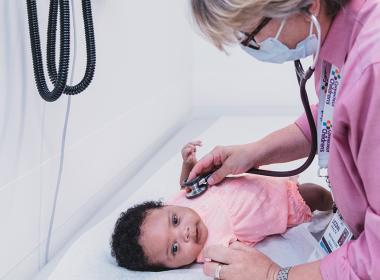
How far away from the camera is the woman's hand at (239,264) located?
3.87 feet

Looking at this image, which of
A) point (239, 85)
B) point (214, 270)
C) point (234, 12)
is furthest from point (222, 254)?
point (239, 85)

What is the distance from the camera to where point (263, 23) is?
3.31 ft

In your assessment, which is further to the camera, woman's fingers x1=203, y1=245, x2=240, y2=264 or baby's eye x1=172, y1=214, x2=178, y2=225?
baby's eye x1=172, y1=214, x2=178, y2=225

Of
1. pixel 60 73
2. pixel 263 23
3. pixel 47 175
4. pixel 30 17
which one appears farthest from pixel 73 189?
pixel 263 23

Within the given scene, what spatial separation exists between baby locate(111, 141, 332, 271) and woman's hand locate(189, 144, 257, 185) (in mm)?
34

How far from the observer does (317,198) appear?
1.72 m

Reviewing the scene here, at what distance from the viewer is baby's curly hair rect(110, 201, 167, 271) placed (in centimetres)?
140

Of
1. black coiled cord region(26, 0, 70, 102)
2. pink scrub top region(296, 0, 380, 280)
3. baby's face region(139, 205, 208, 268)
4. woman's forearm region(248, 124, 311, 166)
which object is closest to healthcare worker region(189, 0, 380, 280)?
pink scrub top region(296, 0, 380, 280)

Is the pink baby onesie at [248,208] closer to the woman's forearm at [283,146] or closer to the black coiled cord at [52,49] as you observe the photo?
the woman's forearm at [283,146]

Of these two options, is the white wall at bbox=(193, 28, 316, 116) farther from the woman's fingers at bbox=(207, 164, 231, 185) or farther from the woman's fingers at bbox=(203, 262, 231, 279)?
the woman's fingers at bbox=(203, 262, 231, 279)

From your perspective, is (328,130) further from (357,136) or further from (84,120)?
(84,120)

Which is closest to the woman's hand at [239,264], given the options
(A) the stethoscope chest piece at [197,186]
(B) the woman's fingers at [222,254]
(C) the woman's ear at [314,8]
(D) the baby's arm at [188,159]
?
(B) the woman's fingers at [222,254]

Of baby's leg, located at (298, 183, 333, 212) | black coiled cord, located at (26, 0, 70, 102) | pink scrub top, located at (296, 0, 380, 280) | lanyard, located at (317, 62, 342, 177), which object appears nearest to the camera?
pink scrub top, located at (296, 0, 380, 280)

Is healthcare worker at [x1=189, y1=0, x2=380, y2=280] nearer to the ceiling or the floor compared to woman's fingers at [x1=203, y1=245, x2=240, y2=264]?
nearer to the ceiling
